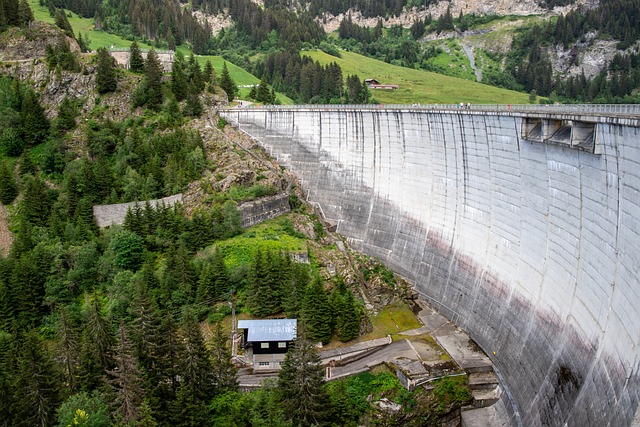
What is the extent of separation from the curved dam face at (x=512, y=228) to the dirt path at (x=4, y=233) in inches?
1067

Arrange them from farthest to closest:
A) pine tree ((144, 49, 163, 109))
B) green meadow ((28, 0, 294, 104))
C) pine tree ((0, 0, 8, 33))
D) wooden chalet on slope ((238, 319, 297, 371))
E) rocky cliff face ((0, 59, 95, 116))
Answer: green meadow ((28, 0, 294, 104)) → pine tree ((0, 0, 8, 33)) → rocky cliff face ((0, 59, 95, 116)) → pine tree ((144, 49, 163, 109)) → wooden chalet on slope ((238, 319, 297, 371))

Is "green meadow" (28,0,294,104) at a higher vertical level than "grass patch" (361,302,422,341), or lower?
higher

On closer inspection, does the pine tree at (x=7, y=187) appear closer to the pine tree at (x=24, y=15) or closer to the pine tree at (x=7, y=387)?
the pine tree at (x=24, y=15)

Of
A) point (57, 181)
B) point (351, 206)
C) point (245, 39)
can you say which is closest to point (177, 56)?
point (57, 181)

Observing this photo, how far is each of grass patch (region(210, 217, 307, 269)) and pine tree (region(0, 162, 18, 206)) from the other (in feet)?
78.8

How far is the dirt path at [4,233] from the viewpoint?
58.2 metres

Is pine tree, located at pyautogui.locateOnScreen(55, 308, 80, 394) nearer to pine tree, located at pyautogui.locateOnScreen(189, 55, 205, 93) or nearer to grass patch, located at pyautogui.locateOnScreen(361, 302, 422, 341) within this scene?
grass patch, located at pyautogui.locateOnScreen(361, 302, 422, 341)

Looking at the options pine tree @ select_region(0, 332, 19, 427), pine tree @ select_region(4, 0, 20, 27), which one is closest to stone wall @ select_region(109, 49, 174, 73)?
pine tree @ select_region(4, 0, 20, 27)

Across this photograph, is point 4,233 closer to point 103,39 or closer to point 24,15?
point 24,15

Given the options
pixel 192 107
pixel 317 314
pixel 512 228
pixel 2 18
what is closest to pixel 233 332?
pixel 317 314

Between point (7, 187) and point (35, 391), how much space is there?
35372 mm

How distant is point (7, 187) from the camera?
6234 centimetres

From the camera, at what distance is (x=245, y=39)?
15138 centimetres

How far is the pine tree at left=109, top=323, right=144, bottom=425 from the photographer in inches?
1255
